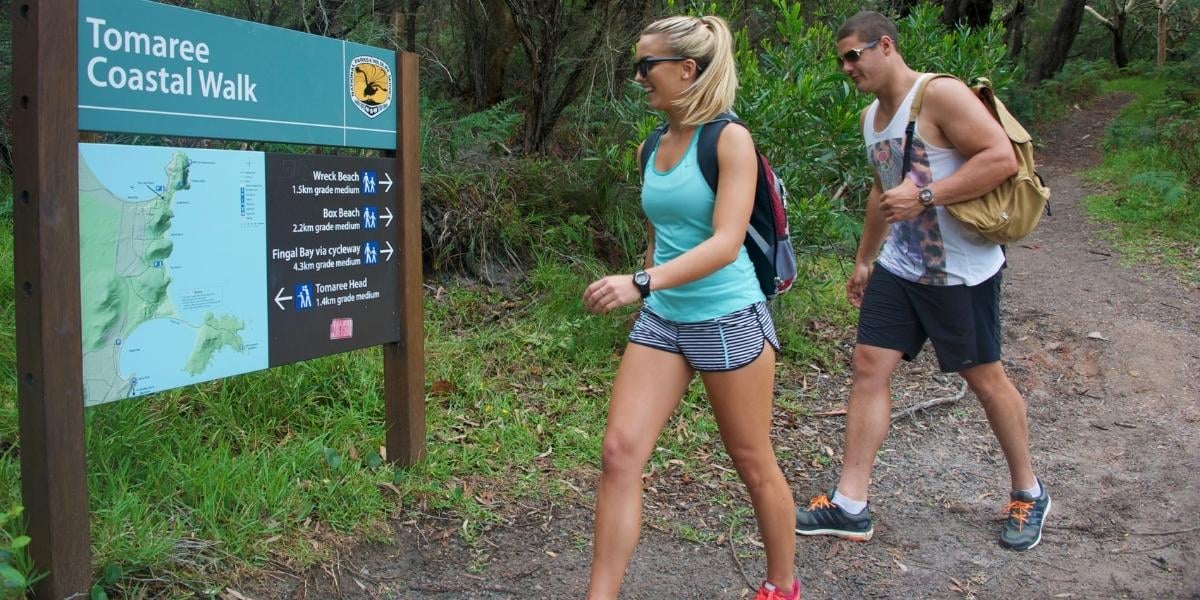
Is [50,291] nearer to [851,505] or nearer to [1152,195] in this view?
[851,505]

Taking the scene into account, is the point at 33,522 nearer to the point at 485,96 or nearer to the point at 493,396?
the point at 493,396

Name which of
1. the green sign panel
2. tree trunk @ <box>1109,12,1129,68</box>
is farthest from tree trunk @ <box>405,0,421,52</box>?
tree trunk @ <box>1109,12,1129,68</box>

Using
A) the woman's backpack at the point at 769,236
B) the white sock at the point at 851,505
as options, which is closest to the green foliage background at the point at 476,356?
the white sock at the point at 851,505

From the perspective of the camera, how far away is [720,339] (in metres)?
2.87

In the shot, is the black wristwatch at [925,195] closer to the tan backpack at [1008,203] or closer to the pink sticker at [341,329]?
the tan backpack at [1008,203]

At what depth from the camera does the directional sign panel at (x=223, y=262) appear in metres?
2.99

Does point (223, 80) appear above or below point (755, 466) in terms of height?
above

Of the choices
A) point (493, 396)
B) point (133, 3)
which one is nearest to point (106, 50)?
point (133, 3)

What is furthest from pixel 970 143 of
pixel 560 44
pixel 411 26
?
pixel 411 26

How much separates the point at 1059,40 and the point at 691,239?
24.5 meters

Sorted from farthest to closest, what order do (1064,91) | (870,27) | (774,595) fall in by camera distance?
(1064,91)
(870,27)
(774,595)

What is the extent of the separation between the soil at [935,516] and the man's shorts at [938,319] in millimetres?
821

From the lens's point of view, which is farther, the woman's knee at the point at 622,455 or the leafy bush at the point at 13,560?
the woman's knee at the point at 622,455

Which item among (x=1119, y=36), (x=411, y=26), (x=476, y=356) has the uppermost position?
(x=1119, y=36)
